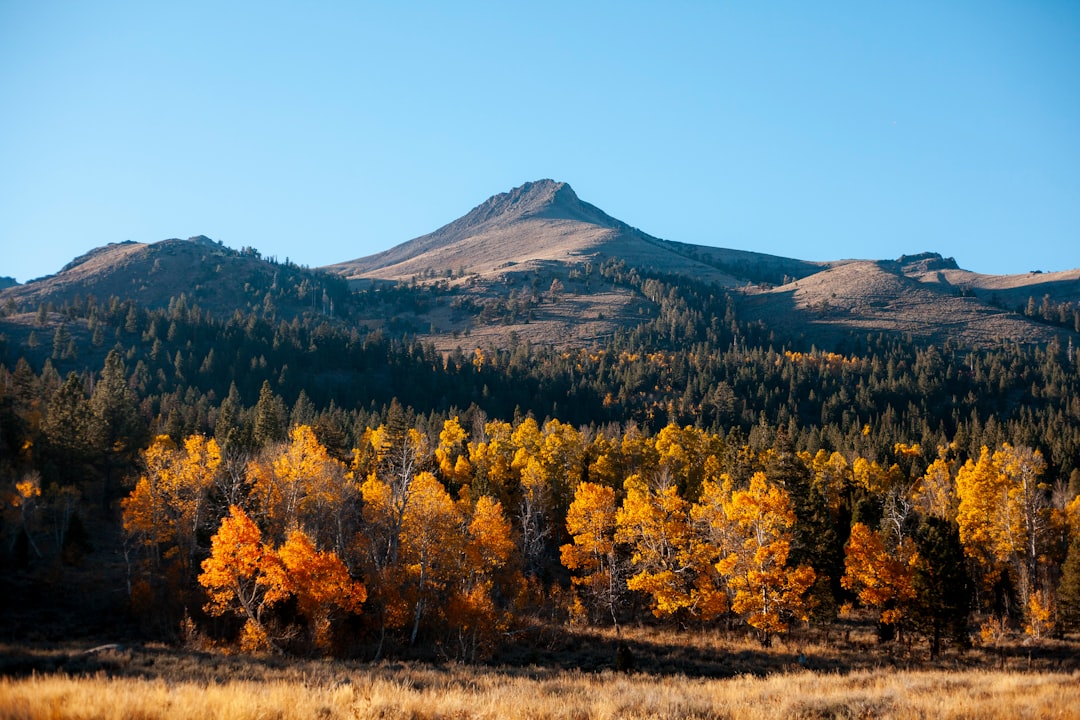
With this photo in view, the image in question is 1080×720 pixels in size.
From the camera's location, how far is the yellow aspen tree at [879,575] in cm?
4059

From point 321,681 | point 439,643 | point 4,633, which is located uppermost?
point 321,681

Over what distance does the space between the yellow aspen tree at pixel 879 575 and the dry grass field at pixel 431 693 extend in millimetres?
6242

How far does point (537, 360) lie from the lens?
19388 cm

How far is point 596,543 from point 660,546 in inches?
191

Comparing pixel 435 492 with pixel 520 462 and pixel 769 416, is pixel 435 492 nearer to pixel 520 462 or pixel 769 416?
pixel 520 462

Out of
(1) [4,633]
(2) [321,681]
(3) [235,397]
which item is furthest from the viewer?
(3) [235,397]

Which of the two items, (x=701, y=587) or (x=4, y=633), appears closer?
(x=4, y=633)

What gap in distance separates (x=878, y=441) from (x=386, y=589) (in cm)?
9969

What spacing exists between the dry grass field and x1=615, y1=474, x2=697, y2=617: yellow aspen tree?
294 inches

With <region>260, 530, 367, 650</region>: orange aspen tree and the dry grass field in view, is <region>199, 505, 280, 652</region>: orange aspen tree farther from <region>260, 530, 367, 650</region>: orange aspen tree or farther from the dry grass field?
the dry grass field

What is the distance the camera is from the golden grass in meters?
11.0

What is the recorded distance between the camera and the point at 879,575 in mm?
41188

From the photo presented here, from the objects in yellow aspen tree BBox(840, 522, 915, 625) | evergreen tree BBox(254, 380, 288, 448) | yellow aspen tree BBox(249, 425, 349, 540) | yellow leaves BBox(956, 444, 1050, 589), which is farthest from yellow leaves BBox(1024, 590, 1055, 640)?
evergreen tree BBox(254, 380, 288, 448)

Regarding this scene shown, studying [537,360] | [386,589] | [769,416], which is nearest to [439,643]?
[386,589]
